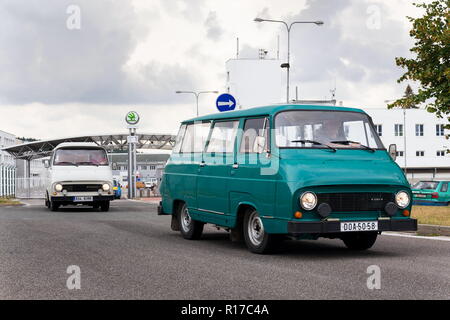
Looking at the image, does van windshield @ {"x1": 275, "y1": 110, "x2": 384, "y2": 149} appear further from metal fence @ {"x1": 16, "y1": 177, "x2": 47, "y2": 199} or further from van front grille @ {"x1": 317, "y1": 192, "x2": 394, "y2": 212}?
metal fence @ {"x1": 16, "y1": 177, "x2": 47, "y2": 199}

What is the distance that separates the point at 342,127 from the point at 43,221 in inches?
396

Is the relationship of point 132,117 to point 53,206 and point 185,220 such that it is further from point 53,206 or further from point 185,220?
point 185,220

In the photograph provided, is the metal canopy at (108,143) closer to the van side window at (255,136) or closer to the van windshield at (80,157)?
the van windshield at (80,157)

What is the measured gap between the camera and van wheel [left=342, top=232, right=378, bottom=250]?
421 inches

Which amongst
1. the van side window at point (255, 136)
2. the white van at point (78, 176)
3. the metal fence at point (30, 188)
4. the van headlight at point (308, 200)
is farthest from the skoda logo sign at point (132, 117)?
the van headlight at point (308, 200)

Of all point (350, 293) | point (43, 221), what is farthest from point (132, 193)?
point (350, 293)

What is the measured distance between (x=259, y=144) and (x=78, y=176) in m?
14.2

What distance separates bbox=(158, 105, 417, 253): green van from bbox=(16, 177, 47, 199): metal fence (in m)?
39.8

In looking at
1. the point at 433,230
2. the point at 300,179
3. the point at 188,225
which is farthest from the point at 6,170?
the point at 300,179
